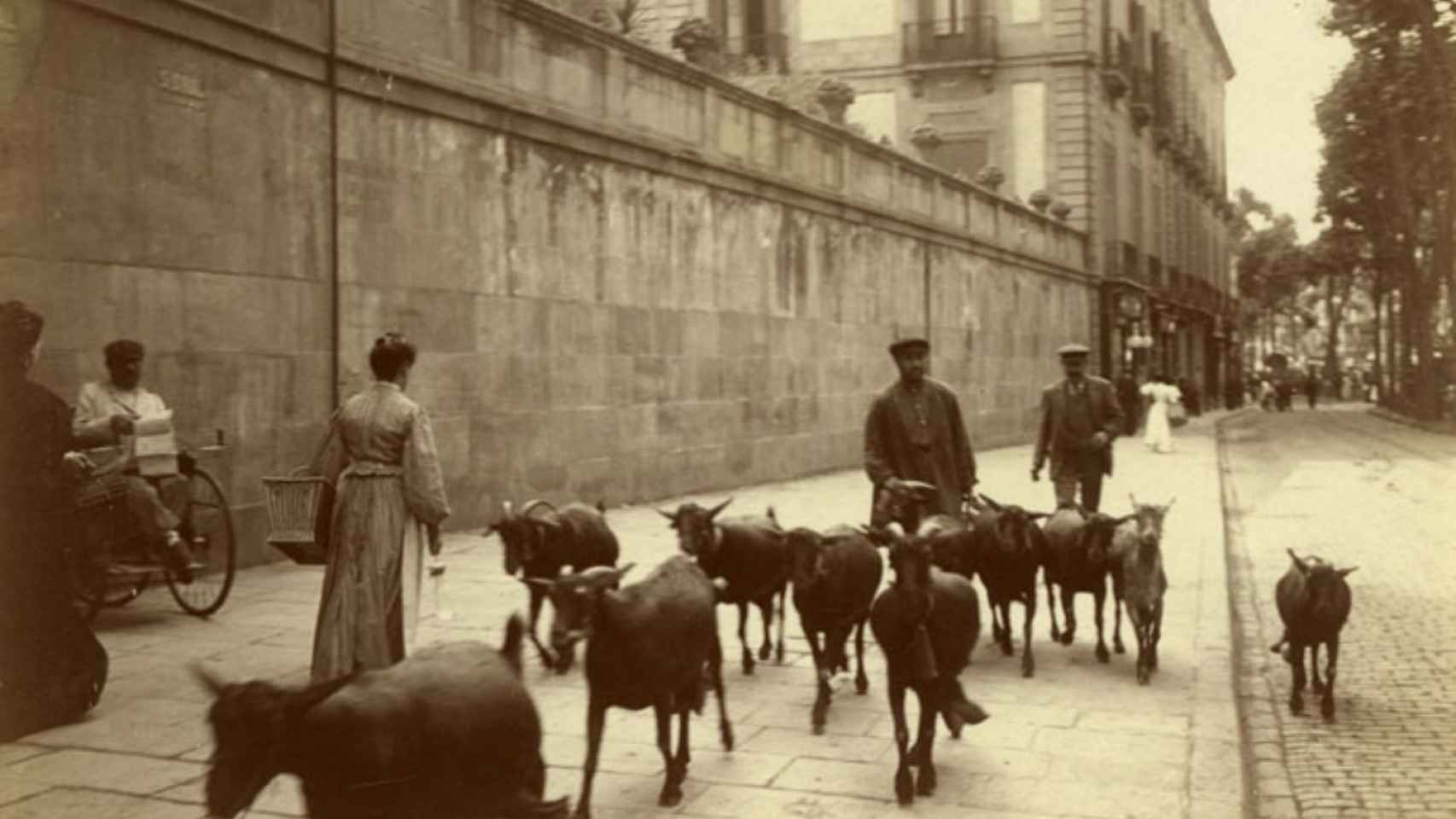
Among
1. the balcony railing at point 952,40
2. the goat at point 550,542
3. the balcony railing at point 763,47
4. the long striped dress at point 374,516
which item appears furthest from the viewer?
the balcony railing at point 952,40

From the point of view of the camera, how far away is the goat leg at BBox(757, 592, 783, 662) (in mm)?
8188

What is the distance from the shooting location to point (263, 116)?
11.5 meters

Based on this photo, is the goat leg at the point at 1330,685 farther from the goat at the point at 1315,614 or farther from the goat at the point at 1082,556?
the goat at the point at 1082,556

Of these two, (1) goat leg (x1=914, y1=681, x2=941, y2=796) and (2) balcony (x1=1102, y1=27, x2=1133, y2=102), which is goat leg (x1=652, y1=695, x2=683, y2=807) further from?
(2) balcony (x1=1102, y1=27, x2=1133, y2=102)

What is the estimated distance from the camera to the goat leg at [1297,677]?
7664 mm

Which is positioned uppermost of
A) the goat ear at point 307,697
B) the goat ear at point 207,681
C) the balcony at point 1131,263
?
the balcony at point 1131,263

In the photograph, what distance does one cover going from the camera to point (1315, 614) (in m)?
7.46

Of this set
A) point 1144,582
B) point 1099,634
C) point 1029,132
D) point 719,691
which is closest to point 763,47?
point 1029,132

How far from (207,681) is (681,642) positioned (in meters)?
2.43

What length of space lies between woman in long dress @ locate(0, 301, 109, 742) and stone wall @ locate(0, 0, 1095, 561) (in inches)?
116

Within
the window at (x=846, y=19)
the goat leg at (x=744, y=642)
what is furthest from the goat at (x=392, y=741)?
the window at (x=846, y=19)

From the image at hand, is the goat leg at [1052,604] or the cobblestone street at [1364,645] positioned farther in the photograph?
the goat leg at [1052,604]

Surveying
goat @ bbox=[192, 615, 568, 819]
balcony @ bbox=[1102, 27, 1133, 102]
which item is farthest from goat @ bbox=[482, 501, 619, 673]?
balcony @ bbox=[1102, 27, 1133, 102]

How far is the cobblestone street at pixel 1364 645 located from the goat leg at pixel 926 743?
1.36 m
